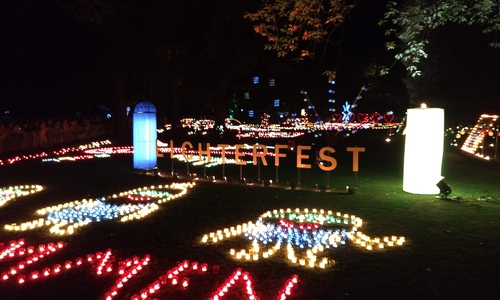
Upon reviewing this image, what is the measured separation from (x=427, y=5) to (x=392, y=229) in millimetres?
5092

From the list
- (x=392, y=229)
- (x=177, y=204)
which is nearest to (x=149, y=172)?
(x=177, y=204)

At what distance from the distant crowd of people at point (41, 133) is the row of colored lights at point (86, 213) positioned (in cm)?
1364

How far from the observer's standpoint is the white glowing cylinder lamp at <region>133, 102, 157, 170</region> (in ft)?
50.9

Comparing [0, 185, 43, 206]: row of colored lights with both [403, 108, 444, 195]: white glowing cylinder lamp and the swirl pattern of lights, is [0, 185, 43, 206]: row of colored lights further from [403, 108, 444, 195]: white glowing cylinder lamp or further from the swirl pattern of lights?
[403, 108, 444, 195]: white glowing cylinder lamp

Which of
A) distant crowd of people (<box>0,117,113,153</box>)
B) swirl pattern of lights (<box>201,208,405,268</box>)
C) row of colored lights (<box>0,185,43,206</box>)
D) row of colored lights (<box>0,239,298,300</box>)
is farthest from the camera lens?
distant crowd of people (<box>0,117,113,153</box>)

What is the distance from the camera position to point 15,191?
11812mm

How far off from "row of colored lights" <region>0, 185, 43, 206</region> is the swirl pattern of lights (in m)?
6.27

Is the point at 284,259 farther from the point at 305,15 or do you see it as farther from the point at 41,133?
the point at 41,133

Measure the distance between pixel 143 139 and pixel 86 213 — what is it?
6511 millimetres

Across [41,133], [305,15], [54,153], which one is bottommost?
[54,153]

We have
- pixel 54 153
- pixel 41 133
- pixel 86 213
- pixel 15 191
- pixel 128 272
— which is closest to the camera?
pixel 128 272

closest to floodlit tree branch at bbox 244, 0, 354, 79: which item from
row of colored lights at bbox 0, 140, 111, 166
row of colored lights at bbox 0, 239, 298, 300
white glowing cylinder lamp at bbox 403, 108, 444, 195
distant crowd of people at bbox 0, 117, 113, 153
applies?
white glowing cylinder lamp at bbox 403, 108, 444, 195

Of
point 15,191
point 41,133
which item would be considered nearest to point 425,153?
point 15,191

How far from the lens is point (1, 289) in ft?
18.1
